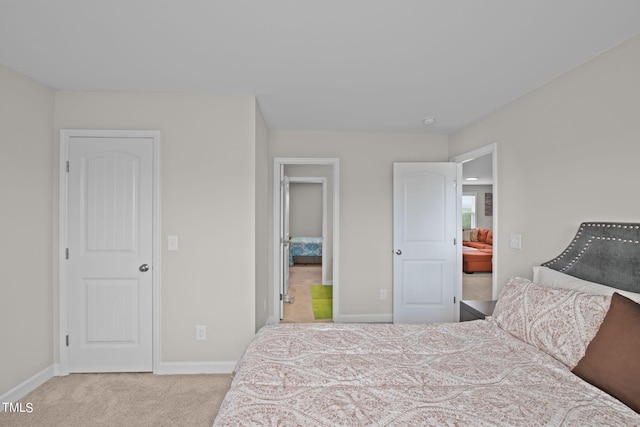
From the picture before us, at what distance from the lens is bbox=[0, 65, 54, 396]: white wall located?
2.11 m

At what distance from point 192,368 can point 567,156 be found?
3.38 m

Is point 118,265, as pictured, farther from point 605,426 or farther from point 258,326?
point 605,426

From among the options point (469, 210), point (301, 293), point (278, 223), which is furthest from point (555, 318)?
point (469, 210)

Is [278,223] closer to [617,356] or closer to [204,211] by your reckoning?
[204,211]

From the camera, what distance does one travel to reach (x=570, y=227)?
2.09 meters

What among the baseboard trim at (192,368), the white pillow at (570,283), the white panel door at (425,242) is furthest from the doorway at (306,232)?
the white pillow at (570,283)

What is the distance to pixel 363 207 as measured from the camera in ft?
12.5

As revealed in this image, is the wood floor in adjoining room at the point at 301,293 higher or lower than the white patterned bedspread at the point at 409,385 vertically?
lower

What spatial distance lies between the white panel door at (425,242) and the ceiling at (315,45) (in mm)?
1130

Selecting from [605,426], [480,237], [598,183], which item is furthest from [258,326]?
[480,237]

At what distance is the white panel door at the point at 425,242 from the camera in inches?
144

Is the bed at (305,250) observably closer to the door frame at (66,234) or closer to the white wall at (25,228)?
the door frame at (66,234)

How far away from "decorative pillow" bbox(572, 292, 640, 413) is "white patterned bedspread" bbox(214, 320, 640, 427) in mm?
45

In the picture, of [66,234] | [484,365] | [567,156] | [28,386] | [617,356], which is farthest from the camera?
[66,234]
